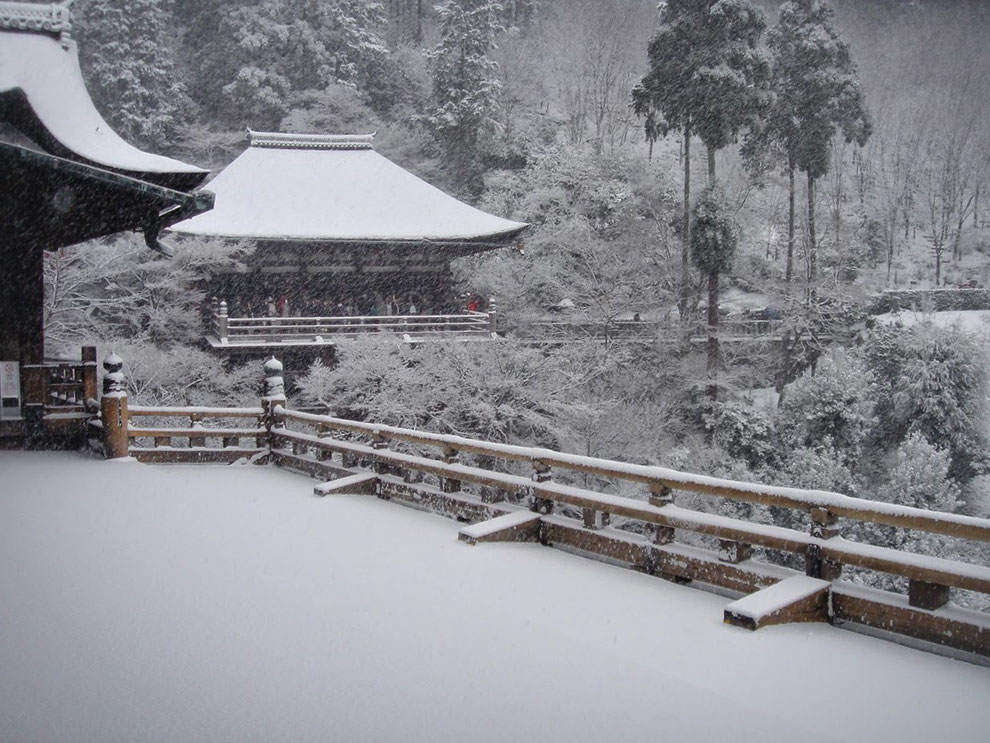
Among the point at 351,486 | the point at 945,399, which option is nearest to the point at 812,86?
the point at 945,399

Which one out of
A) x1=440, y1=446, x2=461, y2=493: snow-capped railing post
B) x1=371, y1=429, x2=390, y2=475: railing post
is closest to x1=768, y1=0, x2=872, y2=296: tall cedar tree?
x1=371, y1=429, x2=390, y2=475: railing post

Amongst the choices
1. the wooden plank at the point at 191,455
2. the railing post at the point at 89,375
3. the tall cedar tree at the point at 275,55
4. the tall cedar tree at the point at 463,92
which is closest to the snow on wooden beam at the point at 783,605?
the wooden plank at the point at 191,455

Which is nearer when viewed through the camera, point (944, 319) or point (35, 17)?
point (35, 17)

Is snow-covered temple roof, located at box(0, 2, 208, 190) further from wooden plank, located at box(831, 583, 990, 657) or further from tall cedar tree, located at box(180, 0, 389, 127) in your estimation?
tall cedar tree, located at box(180, 0, 389, 127)

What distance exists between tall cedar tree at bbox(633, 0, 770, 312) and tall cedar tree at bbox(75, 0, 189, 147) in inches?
708

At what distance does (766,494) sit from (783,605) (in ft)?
2.08

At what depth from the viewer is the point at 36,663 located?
3.36 metres

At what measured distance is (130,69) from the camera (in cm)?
2836

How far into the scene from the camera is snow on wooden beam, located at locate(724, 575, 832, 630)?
3811mm

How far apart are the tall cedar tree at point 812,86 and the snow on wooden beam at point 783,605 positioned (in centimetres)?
2080

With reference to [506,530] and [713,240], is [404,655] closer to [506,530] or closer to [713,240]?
[506,530]

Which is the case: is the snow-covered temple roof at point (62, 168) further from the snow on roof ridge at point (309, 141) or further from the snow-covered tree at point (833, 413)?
the snow on roof ridge at point (309, 141)

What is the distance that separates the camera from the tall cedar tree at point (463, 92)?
29.8 metres

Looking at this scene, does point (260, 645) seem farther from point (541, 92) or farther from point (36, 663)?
point (541, 92)
